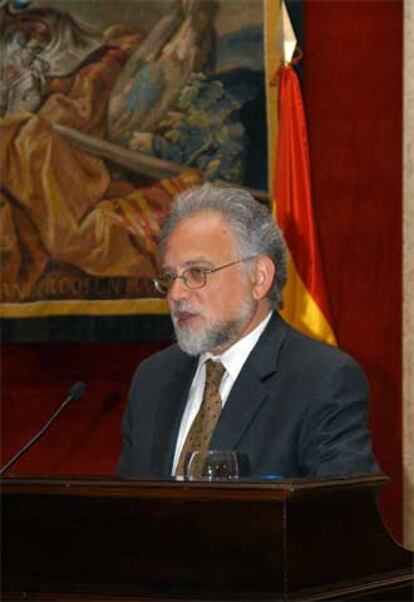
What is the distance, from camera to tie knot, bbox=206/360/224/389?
13.5 feet

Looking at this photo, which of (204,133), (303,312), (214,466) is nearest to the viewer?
(214,466)

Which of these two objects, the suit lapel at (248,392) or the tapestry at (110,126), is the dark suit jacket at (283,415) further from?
the tapestry at (110,126)

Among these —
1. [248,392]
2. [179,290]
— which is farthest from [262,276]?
[248,392]

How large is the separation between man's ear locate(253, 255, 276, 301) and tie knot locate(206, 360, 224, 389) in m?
→ 0.26

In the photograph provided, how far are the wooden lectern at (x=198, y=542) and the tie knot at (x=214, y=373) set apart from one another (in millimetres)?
1063

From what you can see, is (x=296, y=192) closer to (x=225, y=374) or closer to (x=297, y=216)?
(x=297, y=216)

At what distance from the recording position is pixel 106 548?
293 centimetres

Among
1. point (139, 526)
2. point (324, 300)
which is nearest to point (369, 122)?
point (324, 300)

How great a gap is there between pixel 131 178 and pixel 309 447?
3.17 metres

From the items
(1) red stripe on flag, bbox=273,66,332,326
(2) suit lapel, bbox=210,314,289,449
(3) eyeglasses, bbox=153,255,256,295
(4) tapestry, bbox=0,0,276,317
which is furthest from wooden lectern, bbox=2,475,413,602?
(4) tapestry, bbox=0,0,276,317

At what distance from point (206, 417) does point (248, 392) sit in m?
0.16

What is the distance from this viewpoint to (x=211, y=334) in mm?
4133

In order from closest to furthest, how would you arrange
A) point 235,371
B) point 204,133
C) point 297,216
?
1. point 235,371
2. point 297,216
3. point 204,133

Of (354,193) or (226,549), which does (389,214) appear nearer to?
(354,193)
